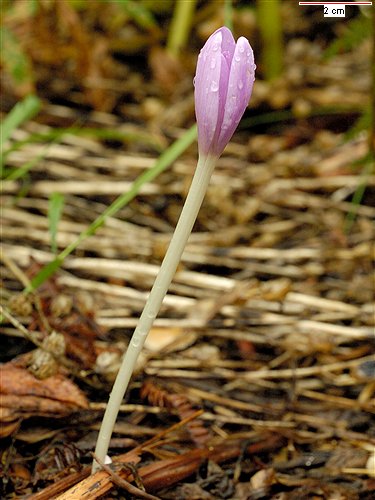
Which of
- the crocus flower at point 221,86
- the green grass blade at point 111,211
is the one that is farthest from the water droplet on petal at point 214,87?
the green grass blade at point 111,211

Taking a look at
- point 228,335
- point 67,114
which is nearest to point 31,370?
point 228,335

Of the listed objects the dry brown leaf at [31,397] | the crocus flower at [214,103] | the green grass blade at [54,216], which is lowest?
the dry brown leaf at [31,397]

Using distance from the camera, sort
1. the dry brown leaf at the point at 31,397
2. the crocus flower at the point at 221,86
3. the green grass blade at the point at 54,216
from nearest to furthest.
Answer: the crocus flower at the point at 221,86
the dry brown leaf at the point at 31,397
the green grass blade at the point at 54,216

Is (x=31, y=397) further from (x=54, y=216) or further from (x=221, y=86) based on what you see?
(x=221, y=86)

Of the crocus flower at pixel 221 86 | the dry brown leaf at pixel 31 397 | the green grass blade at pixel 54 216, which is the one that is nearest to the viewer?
the crocus flower at pixel 221 86

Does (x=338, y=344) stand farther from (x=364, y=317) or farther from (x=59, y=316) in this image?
(x=59, y=316)

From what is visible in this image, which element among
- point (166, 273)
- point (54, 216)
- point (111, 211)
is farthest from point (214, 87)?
point (54, 216)

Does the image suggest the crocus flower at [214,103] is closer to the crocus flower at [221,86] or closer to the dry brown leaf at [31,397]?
the crocus flower at [221,86]
